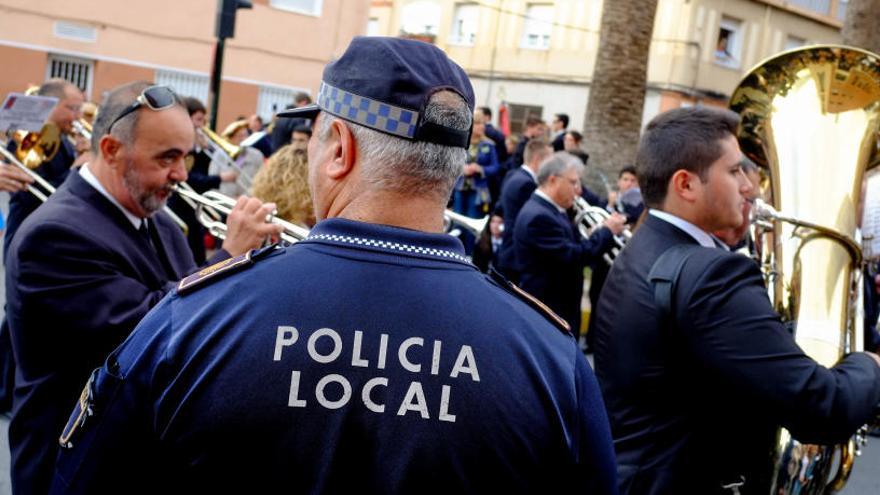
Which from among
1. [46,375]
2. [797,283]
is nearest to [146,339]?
[46,375]

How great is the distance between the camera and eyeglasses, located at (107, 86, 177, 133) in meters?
3.13

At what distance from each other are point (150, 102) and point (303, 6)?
20977 millimetres

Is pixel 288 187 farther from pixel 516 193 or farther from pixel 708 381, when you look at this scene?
pixel 516 193

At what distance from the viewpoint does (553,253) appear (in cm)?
689

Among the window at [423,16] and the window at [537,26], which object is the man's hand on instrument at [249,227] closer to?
the window at [537,26]

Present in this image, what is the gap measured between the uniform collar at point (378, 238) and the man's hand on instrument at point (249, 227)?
65.6 inches

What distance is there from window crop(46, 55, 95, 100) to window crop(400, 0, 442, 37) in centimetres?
1325

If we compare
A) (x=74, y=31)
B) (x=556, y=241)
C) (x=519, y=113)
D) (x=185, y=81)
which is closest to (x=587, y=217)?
(x=556, y=241)

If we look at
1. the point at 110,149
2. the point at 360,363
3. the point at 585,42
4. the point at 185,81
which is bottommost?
the point at 360,363

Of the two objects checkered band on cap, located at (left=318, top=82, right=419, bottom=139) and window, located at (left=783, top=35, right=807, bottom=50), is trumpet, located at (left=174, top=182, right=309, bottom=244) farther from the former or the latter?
window, located at (left=783, top=35, right=807, bottom=50)

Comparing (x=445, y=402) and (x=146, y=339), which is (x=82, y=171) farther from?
(x=445, y=402)

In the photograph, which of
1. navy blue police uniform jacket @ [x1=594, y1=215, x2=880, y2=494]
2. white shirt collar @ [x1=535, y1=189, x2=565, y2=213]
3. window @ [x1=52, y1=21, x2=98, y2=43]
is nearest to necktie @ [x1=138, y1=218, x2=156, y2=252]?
navy blue police uniform jacket @ [x1=594, y1=215, x2=880, y2=494]

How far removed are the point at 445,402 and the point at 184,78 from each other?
21.8 metres

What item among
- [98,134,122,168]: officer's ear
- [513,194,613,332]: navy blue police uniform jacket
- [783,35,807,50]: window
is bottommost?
[513,194,613,332]: navy blue police uniform jacket
